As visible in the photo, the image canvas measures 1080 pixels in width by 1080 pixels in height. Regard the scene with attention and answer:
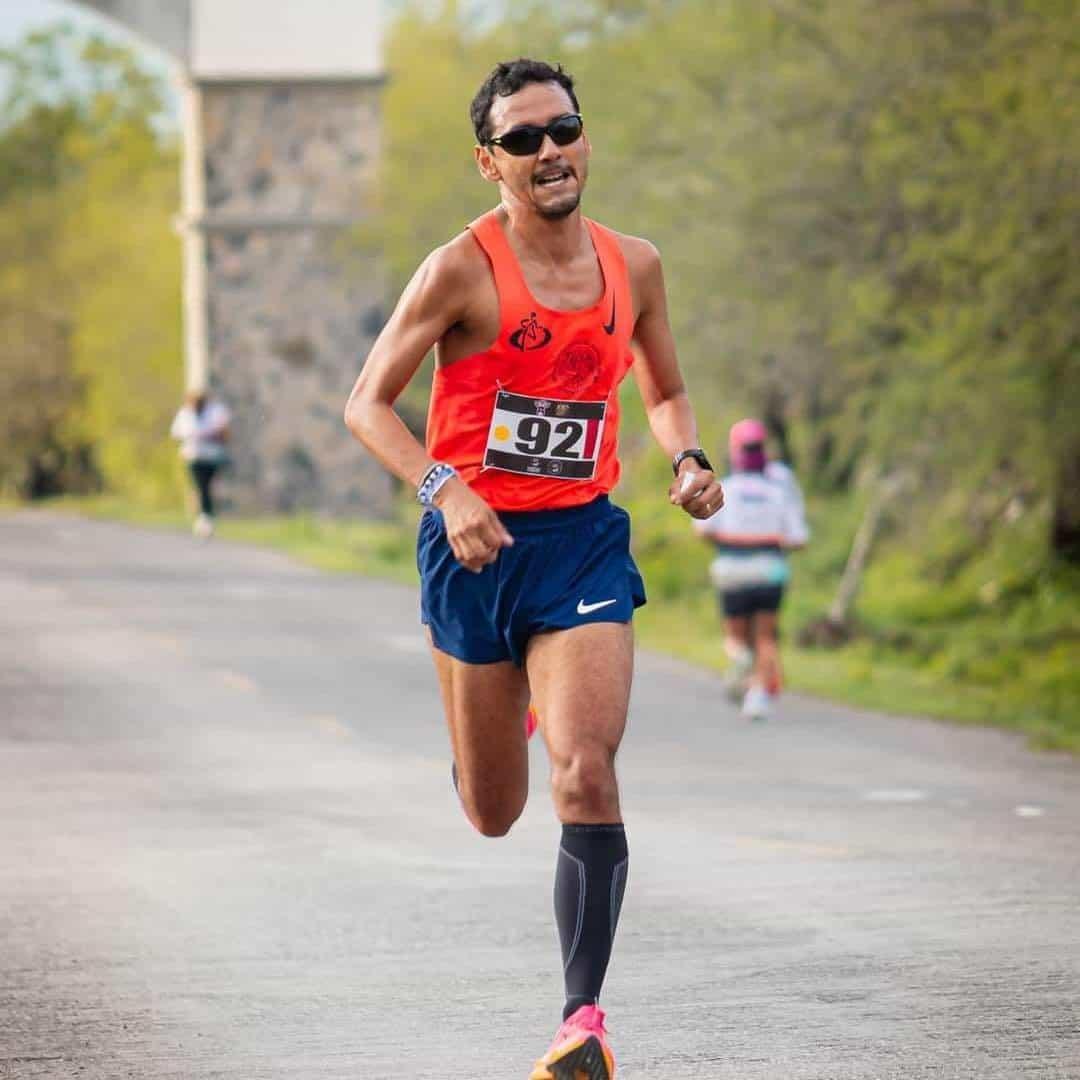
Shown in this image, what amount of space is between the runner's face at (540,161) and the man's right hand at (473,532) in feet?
2.53

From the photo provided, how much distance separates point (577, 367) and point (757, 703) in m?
9.63

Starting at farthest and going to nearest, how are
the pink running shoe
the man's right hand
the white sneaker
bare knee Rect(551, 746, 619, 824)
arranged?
the white sneaker, bare knee Rect(551, 746, 619, 824), the man's right hand, the pink running shoe

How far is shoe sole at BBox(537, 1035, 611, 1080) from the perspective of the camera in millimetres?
5645

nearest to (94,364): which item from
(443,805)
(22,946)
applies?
(443,805)

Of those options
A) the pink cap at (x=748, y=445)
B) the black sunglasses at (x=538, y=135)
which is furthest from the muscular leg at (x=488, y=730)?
the pink cap at (x=748, y=445)

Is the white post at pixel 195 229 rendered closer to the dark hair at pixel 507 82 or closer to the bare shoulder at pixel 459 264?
the dark hair at pixel 507 82

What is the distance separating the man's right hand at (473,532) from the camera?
19.2ft

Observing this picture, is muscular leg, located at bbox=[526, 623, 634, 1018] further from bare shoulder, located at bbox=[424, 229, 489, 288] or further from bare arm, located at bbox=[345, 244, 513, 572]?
bare shoulder, located at bbox=[424, 229, 489, 288]

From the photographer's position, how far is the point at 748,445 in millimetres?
16047

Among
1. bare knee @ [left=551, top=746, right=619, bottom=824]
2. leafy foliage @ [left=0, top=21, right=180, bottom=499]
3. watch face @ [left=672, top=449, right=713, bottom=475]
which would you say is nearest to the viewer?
bare knee @ [left=551, top=746, right=619, bottom=824]

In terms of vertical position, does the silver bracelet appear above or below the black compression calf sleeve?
above

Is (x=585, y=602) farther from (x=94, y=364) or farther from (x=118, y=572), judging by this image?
(x=94, y=364)

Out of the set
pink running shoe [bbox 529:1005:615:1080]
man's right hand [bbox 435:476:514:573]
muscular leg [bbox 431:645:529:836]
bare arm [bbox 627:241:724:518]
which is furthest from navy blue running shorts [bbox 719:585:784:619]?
pink running shoe [bbox 529:1005:615:1080]

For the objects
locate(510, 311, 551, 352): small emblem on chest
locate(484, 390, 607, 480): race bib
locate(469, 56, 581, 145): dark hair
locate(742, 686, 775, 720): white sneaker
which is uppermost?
locate(469, 56, 581, 145): dark hair
